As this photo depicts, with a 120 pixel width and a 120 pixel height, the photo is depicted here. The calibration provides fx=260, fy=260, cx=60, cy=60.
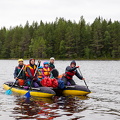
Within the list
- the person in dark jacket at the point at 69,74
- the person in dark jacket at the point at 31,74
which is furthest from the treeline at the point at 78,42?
the person in dark jacket at the point at 31,74

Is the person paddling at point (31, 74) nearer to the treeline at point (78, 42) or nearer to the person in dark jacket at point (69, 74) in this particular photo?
the person in dark jacket at point (69, 74)

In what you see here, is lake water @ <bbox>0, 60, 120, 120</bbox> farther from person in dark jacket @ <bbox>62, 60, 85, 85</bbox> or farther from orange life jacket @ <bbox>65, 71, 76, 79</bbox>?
orange life jacket @ <bbox>65, 71, 76, 79</bbox>

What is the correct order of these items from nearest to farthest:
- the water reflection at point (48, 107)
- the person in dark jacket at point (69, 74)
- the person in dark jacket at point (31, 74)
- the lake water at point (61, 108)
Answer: the lake water at point (61, 108) < the water reflection at point (48, 107) < the person in dark jacket at point (31, 74) < the person in dark jacket at point (69, 74)

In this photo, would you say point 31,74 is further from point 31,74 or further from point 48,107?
point 48,107

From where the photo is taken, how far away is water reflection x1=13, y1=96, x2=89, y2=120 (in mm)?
11266

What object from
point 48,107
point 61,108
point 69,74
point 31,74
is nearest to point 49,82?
point 31,74

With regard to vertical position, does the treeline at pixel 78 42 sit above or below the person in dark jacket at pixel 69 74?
above

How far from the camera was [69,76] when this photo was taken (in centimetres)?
1706

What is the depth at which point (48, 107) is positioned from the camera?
42.4 ft

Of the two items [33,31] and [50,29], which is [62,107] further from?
[33,31]

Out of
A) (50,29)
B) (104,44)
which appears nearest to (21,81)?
(104,44)

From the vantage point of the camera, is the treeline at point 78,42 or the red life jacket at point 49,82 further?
the treeline at point 78,42

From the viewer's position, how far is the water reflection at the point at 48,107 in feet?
37.0

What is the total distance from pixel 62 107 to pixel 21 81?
510cm
